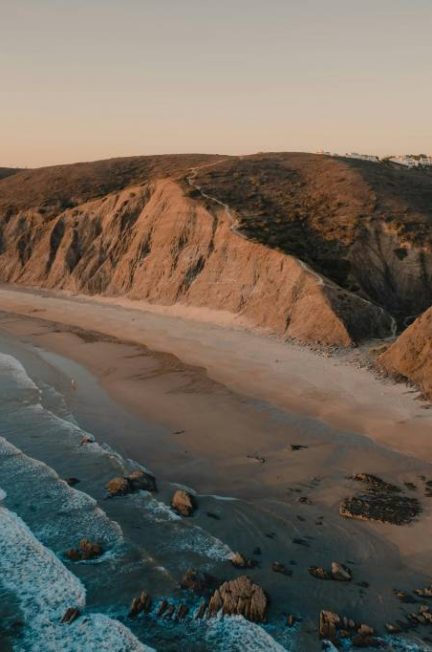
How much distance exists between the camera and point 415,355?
24.3 meters

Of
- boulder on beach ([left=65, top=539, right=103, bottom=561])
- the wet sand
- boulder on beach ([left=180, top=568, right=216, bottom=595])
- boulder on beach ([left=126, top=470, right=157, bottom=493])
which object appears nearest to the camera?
boulder on beach ([left=180, top=568, right=216, bottom=595])

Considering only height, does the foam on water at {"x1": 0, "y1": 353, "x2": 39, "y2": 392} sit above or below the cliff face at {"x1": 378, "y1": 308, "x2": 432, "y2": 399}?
below

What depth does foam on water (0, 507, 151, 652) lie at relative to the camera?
397 inches

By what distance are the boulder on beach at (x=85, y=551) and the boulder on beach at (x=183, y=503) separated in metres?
2.28

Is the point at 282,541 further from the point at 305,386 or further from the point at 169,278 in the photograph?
the point at 169,278

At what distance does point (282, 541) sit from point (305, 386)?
11.9 meters

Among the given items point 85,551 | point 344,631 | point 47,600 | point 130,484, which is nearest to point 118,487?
point 130,484

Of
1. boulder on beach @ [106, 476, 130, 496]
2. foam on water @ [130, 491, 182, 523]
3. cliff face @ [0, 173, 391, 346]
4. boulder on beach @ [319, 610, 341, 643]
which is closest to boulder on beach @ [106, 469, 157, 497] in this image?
boulder on beach @ [106, 476, 130, 496]

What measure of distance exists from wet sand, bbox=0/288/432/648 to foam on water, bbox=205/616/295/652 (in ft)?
3.21

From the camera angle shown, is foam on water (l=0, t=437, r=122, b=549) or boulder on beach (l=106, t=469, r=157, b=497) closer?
foam on water (l=0, t=437, r=122, b=549)

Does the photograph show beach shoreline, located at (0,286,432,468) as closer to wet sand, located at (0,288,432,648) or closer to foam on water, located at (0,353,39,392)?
wet sand, located at (0,288,432,648)

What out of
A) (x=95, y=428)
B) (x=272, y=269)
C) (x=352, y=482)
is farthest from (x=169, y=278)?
(x=352, y=482)

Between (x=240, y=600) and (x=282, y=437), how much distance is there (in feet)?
28.3

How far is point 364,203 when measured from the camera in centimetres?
4641
